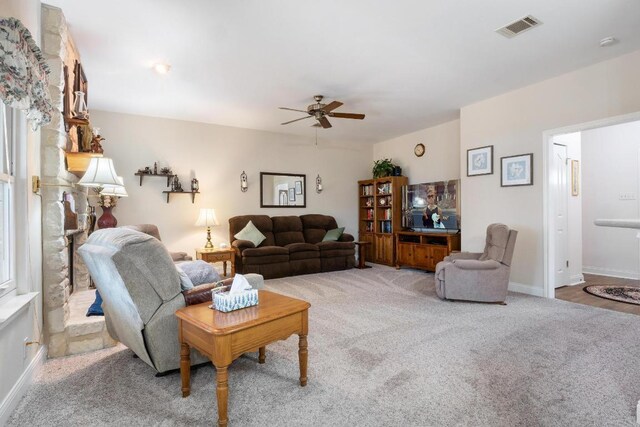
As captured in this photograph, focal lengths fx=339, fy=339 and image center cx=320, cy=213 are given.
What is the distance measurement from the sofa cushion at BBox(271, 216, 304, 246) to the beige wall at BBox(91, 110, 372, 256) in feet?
0.96

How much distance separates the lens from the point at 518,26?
291cm

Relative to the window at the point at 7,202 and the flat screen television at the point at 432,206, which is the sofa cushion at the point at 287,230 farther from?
the window at the point at 7,202

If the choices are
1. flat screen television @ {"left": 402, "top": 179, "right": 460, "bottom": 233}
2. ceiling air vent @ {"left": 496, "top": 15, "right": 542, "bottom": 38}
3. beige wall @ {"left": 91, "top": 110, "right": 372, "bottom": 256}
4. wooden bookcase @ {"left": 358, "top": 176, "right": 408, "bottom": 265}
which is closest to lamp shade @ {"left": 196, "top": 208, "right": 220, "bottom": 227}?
beige wall @ {"left": 91, "top": 110, "right": 372, "bottom": 256}

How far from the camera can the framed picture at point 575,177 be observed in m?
5.07

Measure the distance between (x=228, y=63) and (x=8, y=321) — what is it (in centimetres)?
287

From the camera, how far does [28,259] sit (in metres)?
2.24

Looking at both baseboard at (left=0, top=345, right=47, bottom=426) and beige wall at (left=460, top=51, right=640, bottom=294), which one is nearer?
baseboard at (left=0, top=345, right=47, bottom=426)

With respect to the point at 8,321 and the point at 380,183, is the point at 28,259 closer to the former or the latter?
the point at 8,321

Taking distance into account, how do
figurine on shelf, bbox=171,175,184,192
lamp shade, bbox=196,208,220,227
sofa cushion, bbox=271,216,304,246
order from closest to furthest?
lamp shade, bbox=196,208,220,227, figurine on shelf, bbox=171,175,184,192, sofa cushion, bbox=271,216,304,246

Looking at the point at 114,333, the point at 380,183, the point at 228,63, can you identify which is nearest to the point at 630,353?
the point at 114,333

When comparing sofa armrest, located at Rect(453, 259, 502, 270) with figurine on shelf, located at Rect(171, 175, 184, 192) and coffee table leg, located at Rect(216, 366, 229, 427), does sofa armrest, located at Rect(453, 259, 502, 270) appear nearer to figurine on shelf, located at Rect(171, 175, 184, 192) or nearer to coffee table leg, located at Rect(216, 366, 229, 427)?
coffee table leg, located at Rect(216, 366, 229, 427)

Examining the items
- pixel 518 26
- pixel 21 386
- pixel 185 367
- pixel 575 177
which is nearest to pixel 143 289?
pixel 185 367

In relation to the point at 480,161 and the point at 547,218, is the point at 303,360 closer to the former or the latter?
the point at 547,218

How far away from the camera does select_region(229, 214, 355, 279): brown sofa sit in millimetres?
5469
